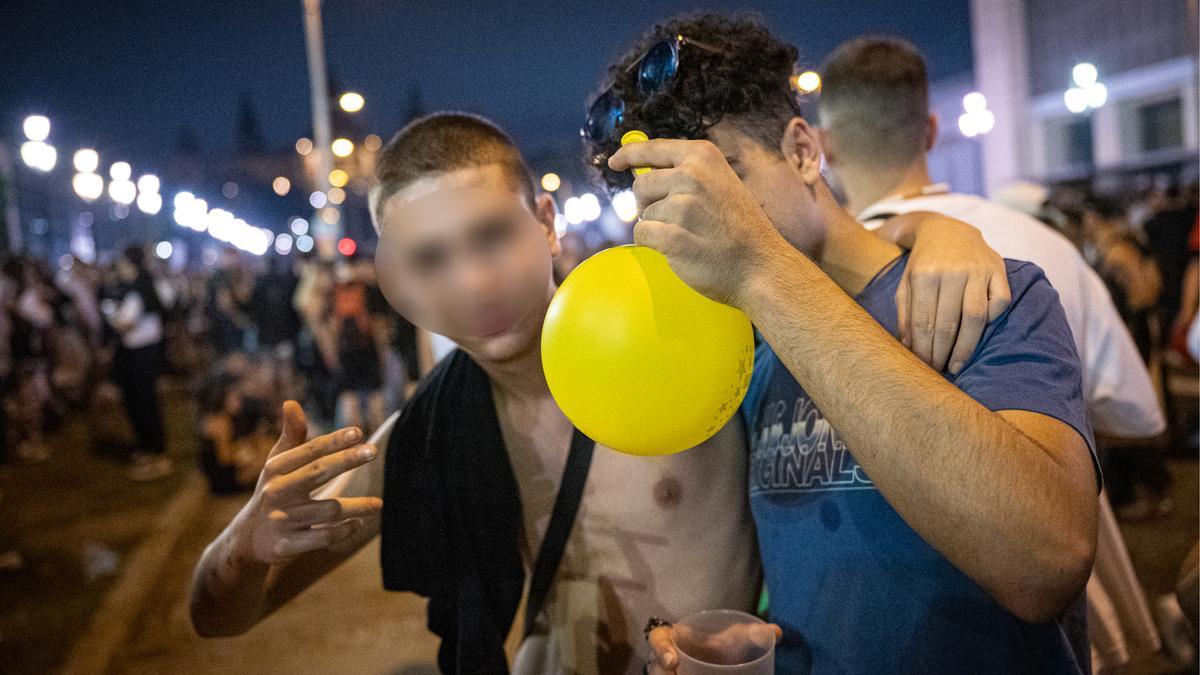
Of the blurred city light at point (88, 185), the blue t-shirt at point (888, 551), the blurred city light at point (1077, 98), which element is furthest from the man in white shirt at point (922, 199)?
the blurred city light at point (1077, 98)

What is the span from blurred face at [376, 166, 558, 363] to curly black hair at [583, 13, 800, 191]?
0.22 m

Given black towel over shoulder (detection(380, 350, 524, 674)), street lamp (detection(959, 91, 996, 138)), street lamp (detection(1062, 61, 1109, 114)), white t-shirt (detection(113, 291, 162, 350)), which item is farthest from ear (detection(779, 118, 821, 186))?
street lamp (detection(1062, 61, 1109, 114))

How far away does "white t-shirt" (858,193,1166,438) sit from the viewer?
219cm

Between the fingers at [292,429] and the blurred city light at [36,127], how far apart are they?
1349 centimetres

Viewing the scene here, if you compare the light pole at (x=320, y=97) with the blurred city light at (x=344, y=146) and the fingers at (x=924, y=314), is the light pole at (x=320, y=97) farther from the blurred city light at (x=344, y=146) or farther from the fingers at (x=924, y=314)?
the fingers at (x=924, y=314)

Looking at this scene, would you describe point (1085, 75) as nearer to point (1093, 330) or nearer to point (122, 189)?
point (1093, 330)

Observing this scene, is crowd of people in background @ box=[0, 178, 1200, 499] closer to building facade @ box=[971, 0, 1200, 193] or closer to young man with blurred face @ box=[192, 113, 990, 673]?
young man with blurred face @ box=[192, 113, 990, 673]

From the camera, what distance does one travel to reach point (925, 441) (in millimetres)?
967

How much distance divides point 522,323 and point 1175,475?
21.9 feet

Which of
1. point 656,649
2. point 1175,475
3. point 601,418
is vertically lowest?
point 1175,475

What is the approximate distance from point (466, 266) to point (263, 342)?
7.06 meters

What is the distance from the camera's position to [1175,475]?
6027 millimetres

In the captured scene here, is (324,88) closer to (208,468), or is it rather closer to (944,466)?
(208,468)

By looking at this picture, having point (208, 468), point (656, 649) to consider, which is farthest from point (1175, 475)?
point (208, 468)
